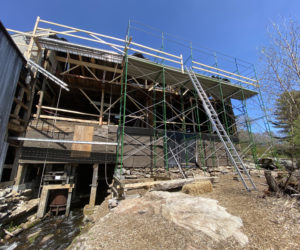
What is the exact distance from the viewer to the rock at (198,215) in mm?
2672

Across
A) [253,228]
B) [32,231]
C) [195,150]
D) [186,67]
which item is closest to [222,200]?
[253,228]

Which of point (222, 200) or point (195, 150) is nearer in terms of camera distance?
point (222, 200)

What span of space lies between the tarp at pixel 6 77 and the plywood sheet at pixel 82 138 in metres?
3.07

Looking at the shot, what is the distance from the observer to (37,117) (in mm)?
8570

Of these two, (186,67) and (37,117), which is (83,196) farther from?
(186,67)

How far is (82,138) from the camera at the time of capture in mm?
8914

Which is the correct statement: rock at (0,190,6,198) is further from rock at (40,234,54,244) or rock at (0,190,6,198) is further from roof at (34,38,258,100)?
roof at (34,38,258,100)

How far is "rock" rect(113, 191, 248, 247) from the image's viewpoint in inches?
105

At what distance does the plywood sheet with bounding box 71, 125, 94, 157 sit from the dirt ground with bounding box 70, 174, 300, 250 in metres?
5.68

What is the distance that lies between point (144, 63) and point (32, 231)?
34.5 feet

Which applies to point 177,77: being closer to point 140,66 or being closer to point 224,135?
point 140,66

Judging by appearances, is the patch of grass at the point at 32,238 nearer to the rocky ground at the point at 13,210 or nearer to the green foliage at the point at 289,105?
the rocky ground at the point at 13,210

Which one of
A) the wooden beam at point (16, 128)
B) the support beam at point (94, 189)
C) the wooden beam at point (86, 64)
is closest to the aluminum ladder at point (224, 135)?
the wooden beam at point (86, 64)

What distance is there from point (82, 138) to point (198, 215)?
784 centimetres
